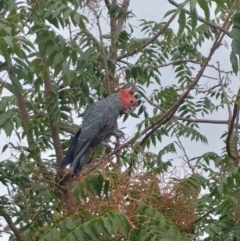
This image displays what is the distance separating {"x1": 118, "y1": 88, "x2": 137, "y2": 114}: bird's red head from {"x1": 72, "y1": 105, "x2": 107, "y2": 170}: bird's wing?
14cm

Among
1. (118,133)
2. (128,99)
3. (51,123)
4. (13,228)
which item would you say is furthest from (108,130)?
(13,228)

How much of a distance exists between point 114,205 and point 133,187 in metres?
0.14

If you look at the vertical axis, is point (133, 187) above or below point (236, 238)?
above

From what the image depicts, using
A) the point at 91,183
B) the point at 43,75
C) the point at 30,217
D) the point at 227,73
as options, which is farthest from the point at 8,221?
the point at 227,73

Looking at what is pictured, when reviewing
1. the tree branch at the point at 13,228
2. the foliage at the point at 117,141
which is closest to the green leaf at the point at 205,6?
the foliage at the point at 117,141

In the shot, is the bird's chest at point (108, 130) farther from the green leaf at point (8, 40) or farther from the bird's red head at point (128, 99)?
the green leaf at point (8, 40)

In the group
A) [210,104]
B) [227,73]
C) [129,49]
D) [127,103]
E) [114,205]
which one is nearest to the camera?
[114,205]

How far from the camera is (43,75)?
398cm

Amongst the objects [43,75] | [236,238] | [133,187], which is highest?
[43,75]

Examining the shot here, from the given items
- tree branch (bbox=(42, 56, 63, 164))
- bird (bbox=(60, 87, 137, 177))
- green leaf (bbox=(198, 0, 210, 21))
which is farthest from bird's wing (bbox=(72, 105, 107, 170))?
green leaf (bbox=(198, 0, 210, 21))

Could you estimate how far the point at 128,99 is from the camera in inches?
167

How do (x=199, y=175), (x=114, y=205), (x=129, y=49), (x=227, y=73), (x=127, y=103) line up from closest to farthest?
(x=114, y=205)
(x=199, y=175)
(x=227, y=73)
(x=127, y=103)
(x=129, y=49)

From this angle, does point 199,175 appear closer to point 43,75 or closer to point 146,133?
point 146,133

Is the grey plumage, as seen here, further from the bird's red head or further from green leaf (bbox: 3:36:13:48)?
green leaf (bbox: 3:36:13:48)
